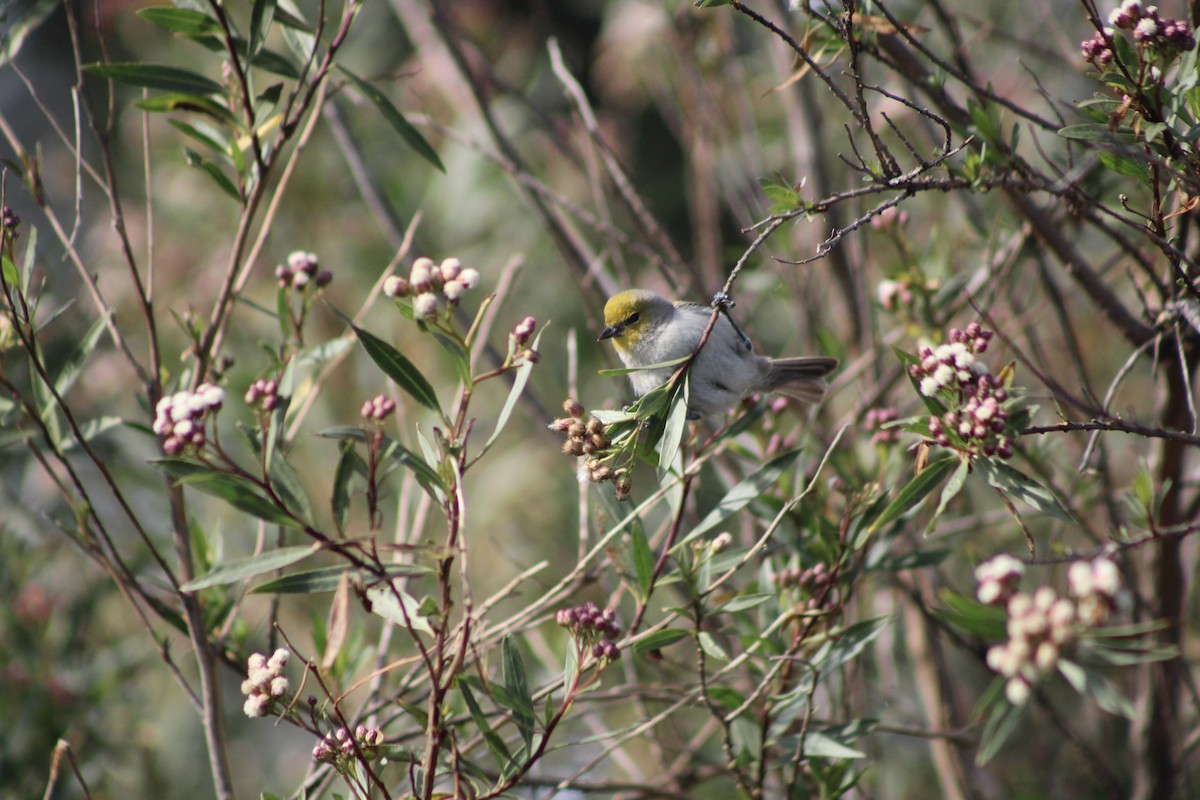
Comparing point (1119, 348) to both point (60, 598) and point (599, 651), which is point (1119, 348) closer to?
point (599, 651)

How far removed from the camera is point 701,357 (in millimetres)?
2768

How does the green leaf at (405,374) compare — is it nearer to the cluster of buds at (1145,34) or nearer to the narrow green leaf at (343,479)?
the narrow green leaf at (343,479)

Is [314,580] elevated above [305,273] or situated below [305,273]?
below

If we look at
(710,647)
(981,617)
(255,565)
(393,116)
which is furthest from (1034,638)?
(393,116)

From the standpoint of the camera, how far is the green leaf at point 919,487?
1.81 metres

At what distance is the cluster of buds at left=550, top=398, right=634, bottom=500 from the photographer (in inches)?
68.6

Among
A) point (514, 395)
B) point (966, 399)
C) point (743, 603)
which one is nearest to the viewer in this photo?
point (966, 399)

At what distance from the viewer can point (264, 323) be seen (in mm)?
5734

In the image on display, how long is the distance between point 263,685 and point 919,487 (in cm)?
120

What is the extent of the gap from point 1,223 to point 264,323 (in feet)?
12.9

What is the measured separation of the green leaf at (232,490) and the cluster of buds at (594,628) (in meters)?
0.49

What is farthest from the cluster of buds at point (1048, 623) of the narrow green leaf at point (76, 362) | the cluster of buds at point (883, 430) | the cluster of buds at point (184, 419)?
the narrow green leaf at point (76, 362)

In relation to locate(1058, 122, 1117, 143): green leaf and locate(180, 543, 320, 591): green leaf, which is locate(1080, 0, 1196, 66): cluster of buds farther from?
locate(180, 543, 320, 591): green leaf

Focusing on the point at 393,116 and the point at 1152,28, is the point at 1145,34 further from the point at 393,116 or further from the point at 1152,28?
the point at 393,116
